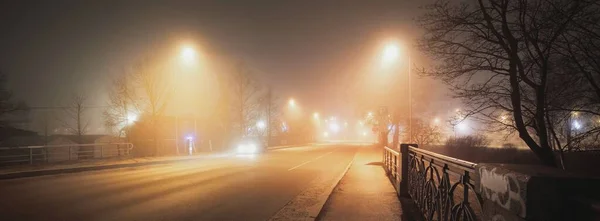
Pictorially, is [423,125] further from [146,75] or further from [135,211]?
[135,211]

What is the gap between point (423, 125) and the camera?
3472 centimetres

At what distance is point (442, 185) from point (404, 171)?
509 cm

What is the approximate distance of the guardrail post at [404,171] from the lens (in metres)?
9.94

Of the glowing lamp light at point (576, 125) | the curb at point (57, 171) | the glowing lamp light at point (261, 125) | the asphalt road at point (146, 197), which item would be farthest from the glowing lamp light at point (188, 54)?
the glowing lamp light at point (261, 125)

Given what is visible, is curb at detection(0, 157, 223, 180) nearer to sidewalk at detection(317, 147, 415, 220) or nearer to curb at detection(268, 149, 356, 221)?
curb at detection(268, 149, 356, 221)

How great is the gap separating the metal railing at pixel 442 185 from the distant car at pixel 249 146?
31751mm

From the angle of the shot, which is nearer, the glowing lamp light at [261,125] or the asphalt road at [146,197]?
the asphalt road at [146,197]

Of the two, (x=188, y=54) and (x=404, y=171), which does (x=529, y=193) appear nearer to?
(x=404, y=171)

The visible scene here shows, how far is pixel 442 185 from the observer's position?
5250 millimetres

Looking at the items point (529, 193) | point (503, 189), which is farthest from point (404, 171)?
point (529, 193)

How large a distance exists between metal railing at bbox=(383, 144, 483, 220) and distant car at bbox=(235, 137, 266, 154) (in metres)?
31.8

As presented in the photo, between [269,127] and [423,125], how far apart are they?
29818mm

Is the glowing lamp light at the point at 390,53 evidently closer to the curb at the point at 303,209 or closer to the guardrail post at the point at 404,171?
the curb at the point at 303,209

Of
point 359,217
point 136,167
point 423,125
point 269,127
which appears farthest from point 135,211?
point 269,127
